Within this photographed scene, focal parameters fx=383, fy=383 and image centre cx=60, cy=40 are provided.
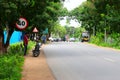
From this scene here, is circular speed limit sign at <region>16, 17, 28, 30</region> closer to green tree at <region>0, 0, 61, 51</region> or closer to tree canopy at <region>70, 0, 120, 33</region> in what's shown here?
green tree at <region>0, 0, 61, 51</region>

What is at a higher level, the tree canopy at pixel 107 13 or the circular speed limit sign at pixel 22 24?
the tree canopy at pixel 107 13

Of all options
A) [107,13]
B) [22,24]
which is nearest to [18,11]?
[22,24]

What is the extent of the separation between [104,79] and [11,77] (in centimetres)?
346

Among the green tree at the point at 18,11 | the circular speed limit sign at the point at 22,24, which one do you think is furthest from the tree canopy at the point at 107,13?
the circular speed limit sign at the point at 22,24

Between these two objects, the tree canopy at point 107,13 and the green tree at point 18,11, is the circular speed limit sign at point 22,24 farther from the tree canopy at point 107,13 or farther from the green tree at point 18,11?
the tree canopy at point 107,13

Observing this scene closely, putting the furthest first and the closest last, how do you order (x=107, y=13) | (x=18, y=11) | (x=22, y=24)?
A: (x=107, y=13)
(x=18, y=11)
(x=22, y=24)

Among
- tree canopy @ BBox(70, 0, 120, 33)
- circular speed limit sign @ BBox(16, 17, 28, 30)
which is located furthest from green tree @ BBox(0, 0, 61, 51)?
tree canopy @ BBox(70, 0, 120, 33)

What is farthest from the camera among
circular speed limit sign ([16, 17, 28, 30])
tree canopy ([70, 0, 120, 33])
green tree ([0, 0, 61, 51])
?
tree canopy ([70, 0, 120, 33])

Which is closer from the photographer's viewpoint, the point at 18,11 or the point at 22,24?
the point at 22,24

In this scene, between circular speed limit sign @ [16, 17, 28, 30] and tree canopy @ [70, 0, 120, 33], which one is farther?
tree canopy @ [70, 0, 120, 33]

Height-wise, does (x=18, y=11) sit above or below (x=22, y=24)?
above

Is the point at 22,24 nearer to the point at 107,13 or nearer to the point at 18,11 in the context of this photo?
the point at 18,11

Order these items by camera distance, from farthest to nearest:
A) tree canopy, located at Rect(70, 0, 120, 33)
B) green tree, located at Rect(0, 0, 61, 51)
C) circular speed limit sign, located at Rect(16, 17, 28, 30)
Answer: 1. tree canopy, located at Rect(70, 0, 120, 33)
2. circular speed limit sign, located at Rect(16, 17, 28, 30)
3. green tree, located at Rect(0, 0, 61, 51)

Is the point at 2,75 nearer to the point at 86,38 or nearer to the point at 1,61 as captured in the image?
the point at 1,61
